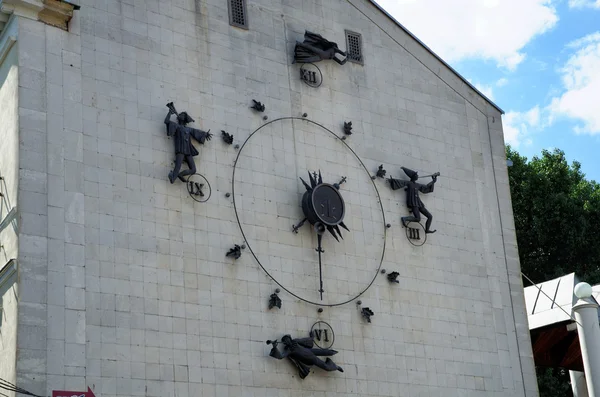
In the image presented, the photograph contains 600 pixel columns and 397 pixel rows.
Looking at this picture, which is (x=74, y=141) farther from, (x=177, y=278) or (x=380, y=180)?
(x=380, y=180)

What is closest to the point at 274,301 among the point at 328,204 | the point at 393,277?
the point at 328,204

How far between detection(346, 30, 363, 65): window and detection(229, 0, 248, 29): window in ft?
12.0

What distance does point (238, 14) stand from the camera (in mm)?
26828

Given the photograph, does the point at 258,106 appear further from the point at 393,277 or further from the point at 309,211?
the point at 393,277

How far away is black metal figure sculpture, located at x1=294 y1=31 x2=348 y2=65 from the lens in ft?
90.0

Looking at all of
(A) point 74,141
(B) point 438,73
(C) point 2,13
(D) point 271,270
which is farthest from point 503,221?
(C) point 2,13

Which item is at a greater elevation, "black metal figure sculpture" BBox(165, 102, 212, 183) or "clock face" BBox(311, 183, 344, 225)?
"black metal figure sculpture" BBox(165, 102, 212, 183)

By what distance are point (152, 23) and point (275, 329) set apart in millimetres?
7994

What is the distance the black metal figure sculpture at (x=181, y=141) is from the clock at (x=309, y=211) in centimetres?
145

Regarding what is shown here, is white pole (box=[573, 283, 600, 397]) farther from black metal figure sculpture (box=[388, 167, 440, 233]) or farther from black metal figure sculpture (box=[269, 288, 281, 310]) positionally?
black metal figure sculpture (box=[269, 288, 281, 310])

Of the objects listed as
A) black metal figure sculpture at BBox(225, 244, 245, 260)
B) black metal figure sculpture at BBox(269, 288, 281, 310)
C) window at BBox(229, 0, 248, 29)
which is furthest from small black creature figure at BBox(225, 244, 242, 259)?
window at BBox(229, 0, 248, 29)

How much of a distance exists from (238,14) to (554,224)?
2699 centimetres

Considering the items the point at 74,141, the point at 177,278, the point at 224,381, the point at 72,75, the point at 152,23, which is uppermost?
the point at 152,23

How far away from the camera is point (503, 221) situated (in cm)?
3045
